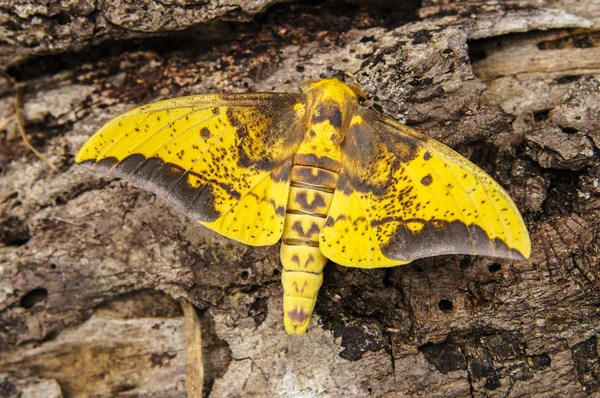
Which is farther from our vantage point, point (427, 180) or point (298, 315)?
point (427, 180)

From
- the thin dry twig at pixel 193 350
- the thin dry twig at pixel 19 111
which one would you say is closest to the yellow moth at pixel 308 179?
the thin dry twig at pixel 193 350

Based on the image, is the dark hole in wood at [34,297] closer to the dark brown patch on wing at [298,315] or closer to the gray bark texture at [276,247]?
the gray bark texture at [276,247]

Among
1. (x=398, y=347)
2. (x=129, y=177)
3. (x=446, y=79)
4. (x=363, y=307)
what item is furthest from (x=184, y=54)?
(x=398, y=347)

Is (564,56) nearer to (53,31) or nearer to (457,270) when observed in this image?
(457,270)

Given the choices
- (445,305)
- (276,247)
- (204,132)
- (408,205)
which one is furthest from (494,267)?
(204,132)

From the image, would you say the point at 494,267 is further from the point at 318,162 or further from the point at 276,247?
the point at 276,247

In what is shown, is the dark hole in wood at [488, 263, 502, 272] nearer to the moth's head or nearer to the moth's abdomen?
the moth's abdomen

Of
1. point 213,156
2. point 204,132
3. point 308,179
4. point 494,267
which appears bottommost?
point 494,267

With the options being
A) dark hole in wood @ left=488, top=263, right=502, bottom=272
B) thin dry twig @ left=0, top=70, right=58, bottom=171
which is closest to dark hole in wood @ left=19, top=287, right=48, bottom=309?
thin dry twig @ left=0, top=70, right=58, bottom=171
